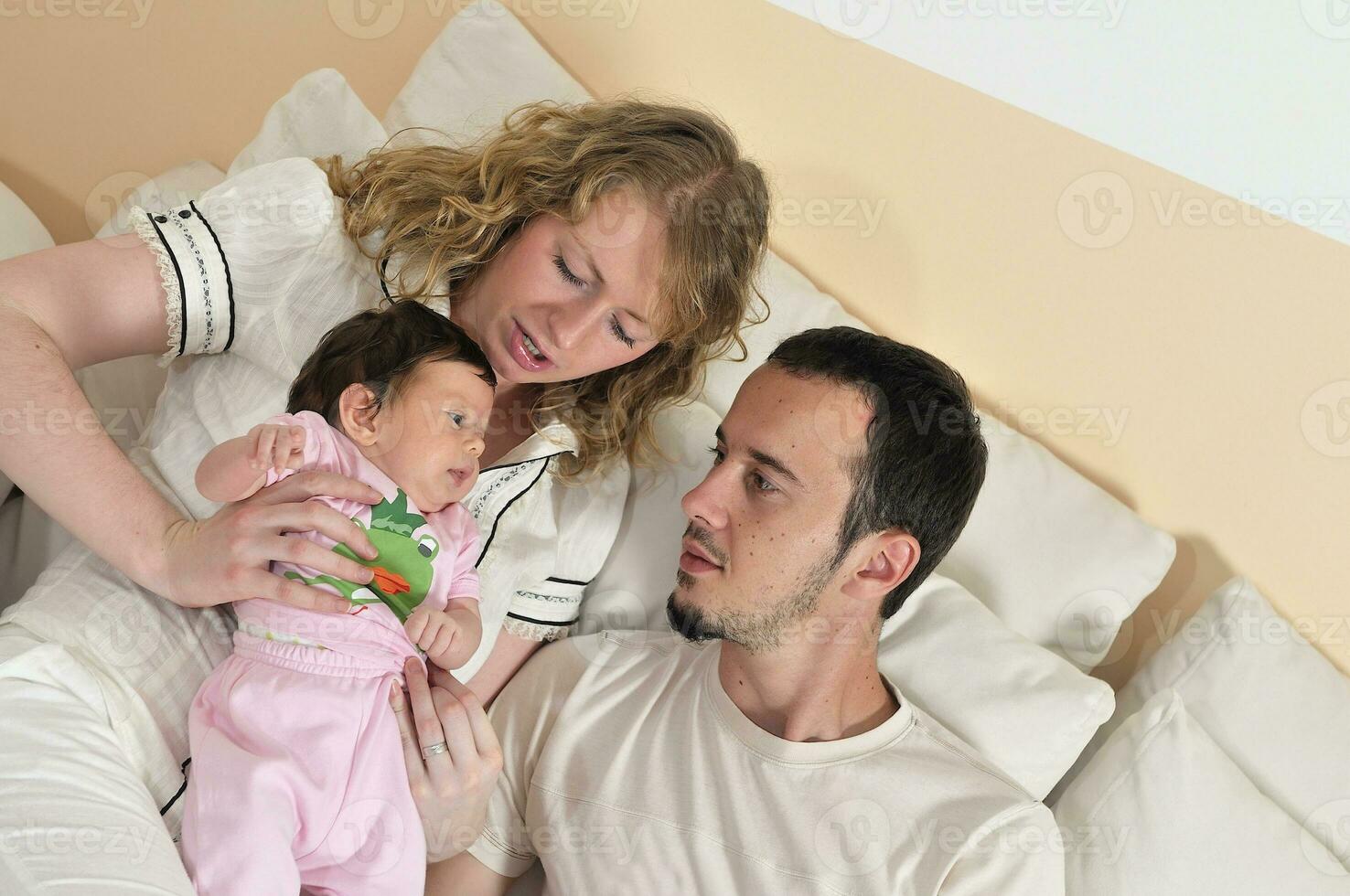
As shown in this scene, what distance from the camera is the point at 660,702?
5.95 ft

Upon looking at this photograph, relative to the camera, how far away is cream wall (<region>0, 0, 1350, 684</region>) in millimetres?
1888

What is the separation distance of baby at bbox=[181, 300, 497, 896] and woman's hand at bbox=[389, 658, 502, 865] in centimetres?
4

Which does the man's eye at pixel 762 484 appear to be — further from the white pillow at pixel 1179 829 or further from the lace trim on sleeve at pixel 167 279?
the lace trim on sleeve at pixel 167 279

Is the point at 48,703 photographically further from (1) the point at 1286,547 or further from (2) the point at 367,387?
(1) the point at 1286,547

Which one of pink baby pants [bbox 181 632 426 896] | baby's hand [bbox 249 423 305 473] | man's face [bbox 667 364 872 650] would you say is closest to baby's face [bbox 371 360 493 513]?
baby's hand [bbox 249 423 305 473]

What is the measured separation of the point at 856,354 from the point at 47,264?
1220 millimetres

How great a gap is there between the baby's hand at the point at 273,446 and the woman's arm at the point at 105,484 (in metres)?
0.05

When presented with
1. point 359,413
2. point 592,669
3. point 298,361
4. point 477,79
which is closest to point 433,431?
point 359,413

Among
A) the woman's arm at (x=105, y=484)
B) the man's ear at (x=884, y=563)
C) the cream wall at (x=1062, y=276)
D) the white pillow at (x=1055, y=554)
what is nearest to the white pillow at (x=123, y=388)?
the woman's arm at (x=105, y=484)

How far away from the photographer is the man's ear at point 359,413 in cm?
149

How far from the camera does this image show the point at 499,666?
6.28 feet

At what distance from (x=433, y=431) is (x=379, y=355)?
13 cm

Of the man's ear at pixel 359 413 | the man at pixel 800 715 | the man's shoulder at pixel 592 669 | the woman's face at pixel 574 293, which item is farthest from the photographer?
the man's shoulder at pixel 592 669

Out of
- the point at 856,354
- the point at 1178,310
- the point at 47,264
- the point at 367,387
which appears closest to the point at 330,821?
the point at 367,387
